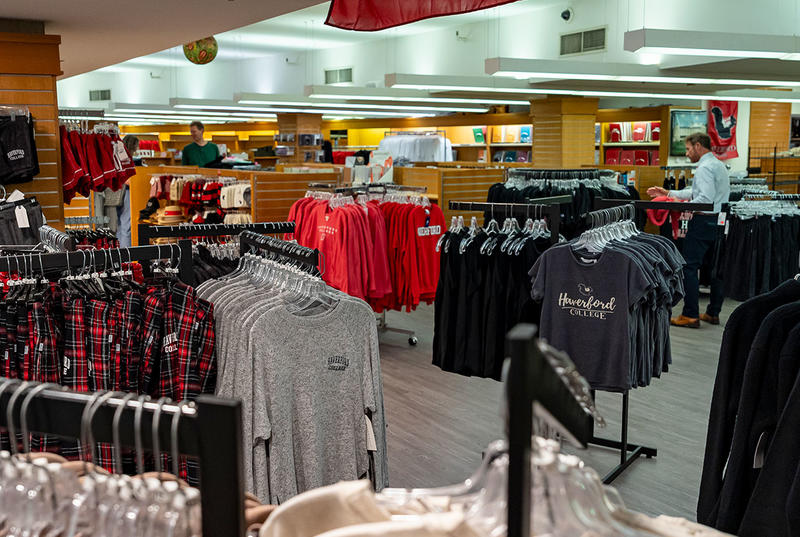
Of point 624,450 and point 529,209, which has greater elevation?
point 529,209

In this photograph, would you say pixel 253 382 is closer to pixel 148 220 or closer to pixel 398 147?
pixel 148 220

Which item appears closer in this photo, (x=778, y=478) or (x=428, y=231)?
(x=778, y=478)

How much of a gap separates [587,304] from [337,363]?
1651 mm

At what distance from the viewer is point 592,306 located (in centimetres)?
366

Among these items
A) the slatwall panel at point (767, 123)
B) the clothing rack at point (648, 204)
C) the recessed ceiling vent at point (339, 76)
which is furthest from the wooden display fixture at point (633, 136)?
the clothing rack at point (648, 204)

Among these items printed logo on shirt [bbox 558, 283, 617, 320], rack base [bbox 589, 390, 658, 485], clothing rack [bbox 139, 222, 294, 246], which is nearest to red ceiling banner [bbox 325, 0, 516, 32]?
clothing rack [bbox 139, 222, 294, 246]

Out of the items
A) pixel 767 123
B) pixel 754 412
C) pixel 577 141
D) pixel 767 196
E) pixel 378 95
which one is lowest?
pixel 754 412

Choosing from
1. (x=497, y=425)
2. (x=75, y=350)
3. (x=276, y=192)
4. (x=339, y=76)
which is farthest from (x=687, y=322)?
(x=339, y=76)

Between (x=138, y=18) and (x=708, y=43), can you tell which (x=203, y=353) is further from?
(x=708, y=43)

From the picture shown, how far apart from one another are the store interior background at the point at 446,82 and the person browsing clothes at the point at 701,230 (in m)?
0.41

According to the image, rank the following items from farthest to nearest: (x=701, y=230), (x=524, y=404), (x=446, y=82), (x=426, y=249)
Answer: (x=446, y=82)
(x=701, y=230)
(x=426, y=249)
(x=524, y=404)

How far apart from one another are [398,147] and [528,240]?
520 inches

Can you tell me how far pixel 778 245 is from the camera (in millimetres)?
7398

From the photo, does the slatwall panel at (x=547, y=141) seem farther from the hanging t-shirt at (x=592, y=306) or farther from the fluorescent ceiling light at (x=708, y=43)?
the hanging t-shirt at (x=592, y=306)
